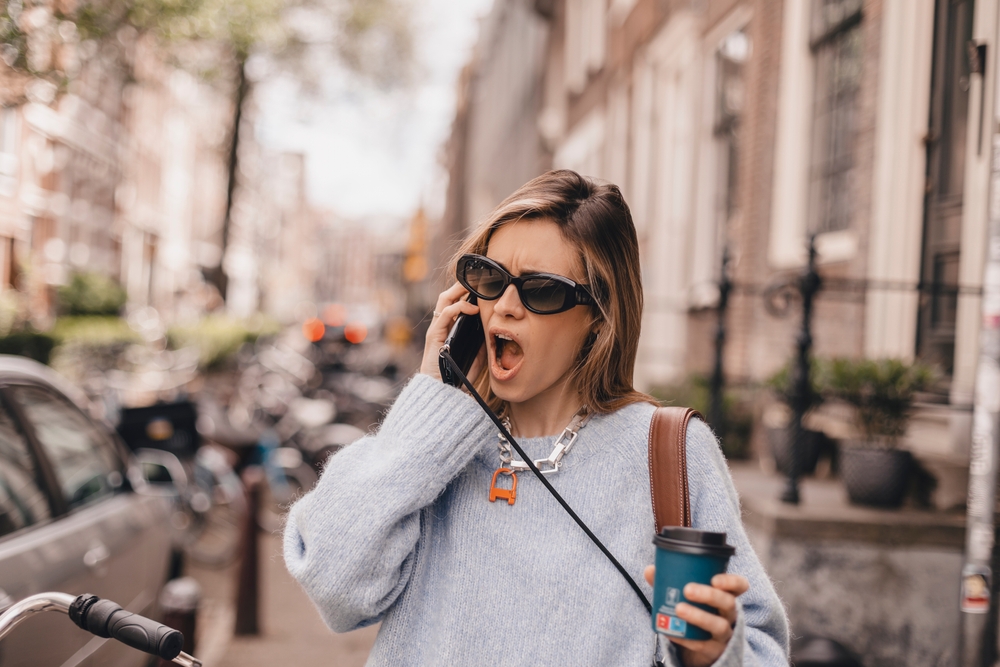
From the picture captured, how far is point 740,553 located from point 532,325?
1.71ft

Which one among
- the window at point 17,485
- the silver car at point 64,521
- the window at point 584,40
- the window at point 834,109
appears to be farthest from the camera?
the window at point 584,40

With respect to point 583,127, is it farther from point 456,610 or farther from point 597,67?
point 456,610

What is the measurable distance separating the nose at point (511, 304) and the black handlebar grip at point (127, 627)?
78 cm

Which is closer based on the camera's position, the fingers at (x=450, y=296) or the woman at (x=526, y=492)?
the woman at (x=526, y=492)

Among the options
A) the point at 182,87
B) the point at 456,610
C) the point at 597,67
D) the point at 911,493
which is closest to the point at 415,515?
the point at 456,610

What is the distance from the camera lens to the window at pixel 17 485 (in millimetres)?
2723

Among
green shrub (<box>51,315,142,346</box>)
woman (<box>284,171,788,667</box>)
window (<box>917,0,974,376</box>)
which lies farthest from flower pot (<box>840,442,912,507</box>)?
green shrub (<box>51,315,142,346</box>)

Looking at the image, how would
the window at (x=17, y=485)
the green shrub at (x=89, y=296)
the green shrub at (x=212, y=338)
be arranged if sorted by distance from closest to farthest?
the window at (x=17, y=485) → the green shrub at (x=212, y=338) → the green shrub at (x=89, y=296)

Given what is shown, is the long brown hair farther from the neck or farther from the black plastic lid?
the black plastic lid

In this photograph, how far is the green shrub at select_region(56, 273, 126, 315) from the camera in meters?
16.5

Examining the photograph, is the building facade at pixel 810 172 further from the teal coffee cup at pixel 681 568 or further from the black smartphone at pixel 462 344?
the teal coffee cup at pixel 681 568

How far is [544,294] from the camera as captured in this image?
1.56 meters

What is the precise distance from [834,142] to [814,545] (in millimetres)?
3392

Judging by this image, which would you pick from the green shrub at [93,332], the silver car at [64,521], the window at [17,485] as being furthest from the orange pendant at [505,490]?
the green shrub at [93,332]
